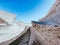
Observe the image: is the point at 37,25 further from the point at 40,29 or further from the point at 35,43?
the point at 35,43

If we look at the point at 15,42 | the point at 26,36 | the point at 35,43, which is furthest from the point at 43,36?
the point at 26,36

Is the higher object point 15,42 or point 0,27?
point 0,27

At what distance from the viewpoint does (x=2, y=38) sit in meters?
0.92

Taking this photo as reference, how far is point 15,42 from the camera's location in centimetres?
110

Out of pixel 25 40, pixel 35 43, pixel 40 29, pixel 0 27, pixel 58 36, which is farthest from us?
pixel 25 40

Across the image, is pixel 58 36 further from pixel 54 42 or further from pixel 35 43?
pixel 35 43

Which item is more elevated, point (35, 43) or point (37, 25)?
point (37, 25)

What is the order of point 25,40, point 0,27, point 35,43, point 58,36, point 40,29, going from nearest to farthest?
1. point 58,36
2. point 40,29
3. point 35,43
4. point 0,27
5. point 25,40

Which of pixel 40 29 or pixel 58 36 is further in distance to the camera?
pixel 40 29

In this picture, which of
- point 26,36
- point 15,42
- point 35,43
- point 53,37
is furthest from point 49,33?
point 26,36

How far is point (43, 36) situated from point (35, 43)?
6.9 inches

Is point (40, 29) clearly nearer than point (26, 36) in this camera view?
Yes

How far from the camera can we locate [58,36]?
1.97 feet

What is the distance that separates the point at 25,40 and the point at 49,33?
1.94 ft
